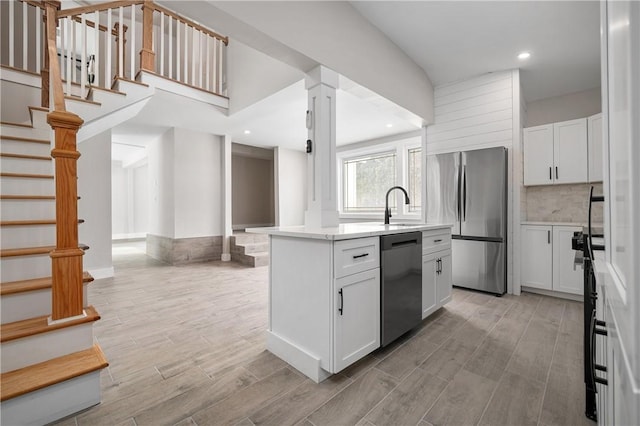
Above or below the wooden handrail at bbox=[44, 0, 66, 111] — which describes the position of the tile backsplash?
below

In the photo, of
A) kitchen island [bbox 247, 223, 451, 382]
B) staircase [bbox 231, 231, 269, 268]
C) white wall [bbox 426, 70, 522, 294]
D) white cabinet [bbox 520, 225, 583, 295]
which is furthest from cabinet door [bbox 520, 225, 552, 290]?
staircase [bbox 231, 231, 269, 268]

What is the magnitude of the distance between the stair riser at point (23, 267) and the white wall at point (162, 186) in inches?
140

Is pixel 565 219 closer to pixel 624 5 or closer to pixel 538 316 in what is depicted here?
pixel 538 316

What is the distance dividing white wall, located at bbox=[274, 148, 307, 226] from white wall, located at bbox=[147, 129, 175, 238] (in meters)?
2.45

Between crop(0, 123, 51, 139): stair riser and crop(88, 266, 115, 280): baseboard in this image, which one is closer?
crop(0, 123, 51, 139): stair riser

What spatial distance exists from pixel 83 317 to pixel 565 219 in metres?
5.33

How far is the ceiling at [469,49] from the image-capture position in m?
2.61

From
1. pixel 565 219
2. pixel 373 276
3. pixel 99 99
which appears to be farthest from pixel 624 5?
pixel 565 219

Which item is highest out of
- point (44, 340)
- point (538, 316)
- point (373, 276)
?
point (373, 276)

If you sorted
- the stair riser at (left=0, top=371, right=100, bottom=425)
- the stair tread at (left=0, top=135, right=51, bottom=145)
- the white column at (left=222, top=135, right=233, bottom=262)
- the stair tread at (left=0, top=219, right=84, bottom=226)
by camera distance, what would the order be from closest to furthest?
the stair riser at (left=0, top=371, right=100, bottom=425)
the stair tread at (left=0, top=219, right=84, bottom=226)
the stair tread at (left=0, top=135, right=51, bottom=145)
the white column at (left=222, top=135, right=233, bottom=262)

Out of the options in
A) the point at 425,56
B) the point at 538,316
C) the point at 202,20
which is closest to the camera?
the point at 202,20

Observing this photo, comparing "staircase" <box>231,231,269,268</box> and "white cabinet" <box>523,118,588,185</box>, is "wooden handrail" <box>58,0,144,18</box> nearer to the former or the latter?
"staircase" <box>231,231,269,268</box>

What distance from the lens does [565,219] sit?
382cm

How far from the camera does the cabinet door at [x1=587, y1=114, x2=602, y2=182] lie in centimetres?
326
